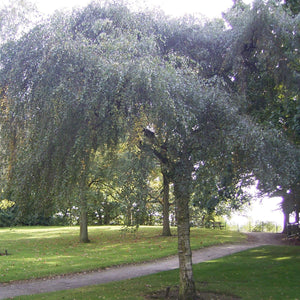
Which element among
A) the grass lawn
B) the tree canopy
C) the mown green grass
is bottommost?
the grass lawn

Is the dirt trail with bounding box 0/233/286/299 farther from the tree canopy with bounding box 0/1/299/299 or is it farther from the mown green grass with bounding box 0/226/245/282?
the tree canopy with bounding box 0/1/299/299

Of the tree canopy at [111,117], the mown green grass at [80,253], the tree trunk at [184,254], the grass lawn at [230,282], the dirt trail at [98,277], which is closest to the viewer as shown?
the tree canopy at [111,117]

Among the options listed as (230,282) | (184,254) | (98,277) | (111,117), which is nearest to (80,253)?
(98,277)

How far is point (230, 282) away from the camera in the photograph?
39.0ft

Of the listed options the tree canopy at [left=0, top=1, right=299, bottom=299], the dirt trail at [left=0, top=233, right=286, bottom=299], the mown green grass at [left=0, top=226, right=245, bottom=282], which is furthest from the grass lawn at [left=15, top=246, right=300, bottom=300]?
the mown green grass at [left=0, top=226, right=245, bottom=282]

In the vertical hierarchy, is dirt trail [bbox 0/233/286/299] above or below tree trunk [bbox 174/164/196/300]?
below

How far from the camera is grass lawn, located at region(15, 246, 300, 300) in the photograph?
10211 mm

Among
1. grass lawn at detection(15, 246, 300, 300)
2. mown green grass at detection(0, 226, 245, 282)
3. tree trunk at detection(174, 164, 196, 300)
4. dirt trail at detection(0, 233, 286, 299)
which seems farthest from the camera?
mown green grass at detection(0, 226, 245, 282)

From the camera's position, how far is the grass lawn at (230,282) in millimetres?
10211

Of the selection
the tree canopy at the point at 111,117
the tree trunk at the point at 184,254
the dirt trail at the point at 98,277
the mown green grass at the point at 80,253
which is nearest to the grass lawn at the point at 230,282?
the dirt trail at the point at 98,277

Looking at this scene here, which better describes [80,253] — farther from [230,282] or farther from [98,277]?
[230,282]

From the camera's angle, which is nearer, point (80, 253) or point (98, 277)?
point (98, 277)

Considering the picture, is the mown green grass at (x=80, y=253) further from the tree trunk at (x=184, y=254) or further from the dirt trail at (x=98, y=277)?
the tree trunk at (x=184, y=254)

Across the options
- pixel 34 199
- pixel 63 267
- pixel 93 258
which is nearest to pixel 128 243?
pixel 93 258
